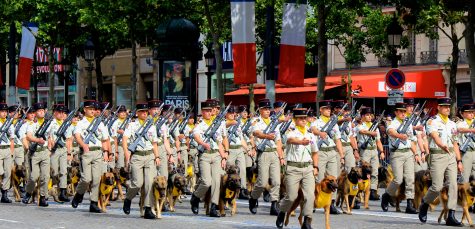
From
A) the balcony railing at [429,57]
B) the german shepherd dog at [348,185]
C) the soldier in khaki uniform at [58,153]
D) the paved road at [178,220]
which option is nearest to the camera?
the paved road at [178,220]

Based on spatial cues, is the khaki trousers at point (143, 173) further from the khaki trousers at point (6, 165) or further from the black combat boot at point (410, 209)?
the khaki trousers at point (6, 165)

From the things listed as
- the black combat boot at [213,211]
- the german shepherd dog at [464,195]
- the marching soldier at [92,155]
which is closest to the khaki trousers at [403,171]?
the german shepherd dog at [464,195]

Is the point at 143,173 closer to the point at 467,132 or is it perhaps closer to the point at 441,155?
the point at 441,155

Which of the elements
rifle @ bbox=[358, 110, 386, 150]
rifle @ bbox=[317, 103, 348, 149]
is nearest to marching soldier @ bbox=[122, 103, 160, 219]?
rifle @ bbox=[317, 103, 348, 149]

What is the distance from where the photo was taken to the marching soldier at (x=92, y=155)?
2200 centimetres

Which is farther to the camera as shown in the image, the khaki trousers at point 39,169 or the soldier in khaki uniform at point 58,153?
the soldier in khaki uniform at point 58,153

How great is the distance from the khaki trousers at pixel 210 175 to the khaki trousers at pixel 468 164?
3925 mm

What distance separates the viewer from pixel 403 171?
73.3 feet

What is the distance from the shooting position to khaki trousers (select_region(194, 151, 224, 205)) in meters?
21.2

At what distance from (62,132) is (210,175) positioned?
3886 mm

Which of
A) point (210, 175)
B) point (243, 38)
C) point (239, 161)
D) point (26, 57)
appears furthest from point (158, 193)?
point (26, 57)

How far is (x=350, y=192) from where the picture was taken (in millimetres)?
22078

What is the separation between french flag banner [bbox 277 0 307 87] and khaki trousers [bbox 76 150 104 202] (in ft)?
29.0

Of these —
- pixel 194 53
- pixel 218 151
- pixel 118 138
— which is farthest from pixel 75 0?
pixel 218 151
